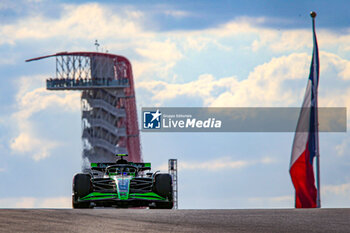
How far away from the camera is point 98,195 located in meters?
24.0

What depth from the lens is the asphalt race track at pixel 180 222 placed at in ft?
43.3

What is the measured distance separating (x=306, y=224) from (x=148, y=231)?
2.79 meters

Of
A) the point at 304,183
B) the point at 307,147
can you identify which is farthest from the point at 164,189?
the point at 307,147

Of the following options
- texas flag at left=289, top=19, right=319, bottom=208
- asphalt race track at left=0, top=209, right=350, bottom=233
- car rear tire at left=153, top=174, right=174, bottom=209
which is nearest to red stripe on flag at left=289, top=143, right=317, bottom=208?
texas flag at left=289, top=19, right=319, bottom=208

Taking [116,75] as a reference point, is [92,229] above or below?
below

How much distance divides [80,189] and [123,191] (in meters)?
1.21

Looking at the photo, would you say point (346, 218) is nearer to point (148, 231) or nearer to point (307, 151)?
point (148, 231)

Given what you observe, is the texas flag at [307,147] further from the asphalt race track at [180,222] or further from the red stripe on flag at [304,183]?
the asphalt race track at [180,222]

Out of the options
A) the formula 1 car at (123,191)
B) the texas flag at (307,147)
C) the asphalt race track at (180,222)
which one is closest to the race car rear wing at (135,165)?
the formula 1 car at (123,191)

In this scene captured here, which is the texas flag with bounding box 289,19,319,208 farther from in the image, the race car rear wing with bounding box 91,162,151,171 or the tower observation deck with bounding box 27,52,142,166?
the tower observation deck with bounding box 27,52,142,166

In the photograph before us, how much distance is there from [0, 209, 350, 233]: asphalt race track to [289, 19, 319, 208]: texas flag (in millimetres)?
29441

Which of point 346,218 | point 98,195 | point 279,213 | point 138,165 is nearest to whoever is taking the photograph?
point 346,218

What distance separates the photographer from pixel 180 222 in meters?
14.5

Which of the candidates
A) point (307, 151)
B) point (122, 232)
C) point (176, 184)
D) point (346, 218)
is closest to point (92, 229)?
point (122, 232)
